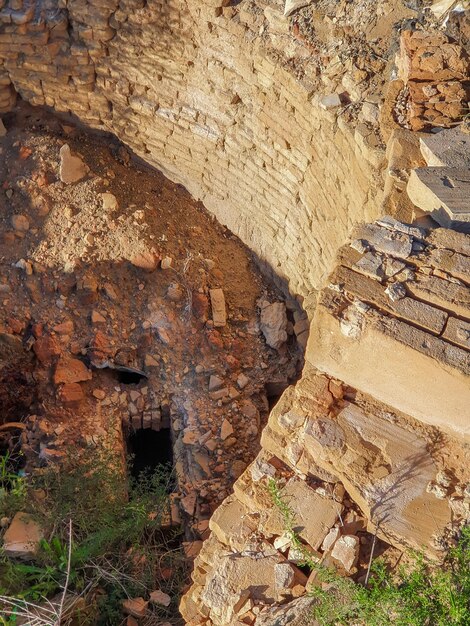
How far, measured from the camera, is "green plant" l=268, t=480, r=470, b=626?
3.26m

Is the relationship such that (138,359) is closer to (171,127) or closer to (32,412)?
(32,412)

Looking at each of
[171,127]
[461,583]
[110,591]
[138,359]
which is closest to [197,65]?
[171,127]

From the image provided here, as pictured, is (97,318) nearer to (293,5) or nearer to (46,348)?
(46,348)

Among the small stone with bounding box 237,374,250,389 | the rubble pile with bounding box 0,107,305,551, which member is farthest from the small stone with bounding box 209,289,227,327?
the small stone with bounding box 237,374,250,389

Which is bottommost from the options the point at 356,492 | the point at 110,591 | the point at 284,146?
the point at 110,591

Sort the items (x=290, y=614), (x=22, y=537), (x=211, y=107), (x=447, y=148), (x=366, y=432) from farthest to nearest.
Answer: (x=211, y=107), (x=22, y=537), (x=447, y=148), (x=366, y=432), (x=290, y=614)

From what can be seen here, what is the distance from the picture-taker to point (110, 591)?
4.86m

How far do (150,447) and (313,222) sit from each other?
220 centimetres

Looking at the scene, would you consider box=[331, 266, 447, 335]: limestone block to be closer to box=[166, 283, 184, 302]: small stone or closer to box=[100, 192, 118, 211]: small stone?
box=[166, 283, 184, 302]: small stone

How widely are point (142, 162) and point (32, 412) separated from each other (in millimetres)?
2521

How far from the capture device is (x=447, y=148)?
4.42 meters

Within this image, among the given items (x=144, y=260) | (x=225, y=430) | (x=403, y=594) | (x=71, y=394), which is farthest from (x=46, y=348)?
(x=403, y=594)

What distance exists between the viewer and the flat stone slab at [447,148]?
4332 millimetres

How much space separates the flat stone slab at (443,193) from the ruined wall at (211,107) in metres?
0.91
